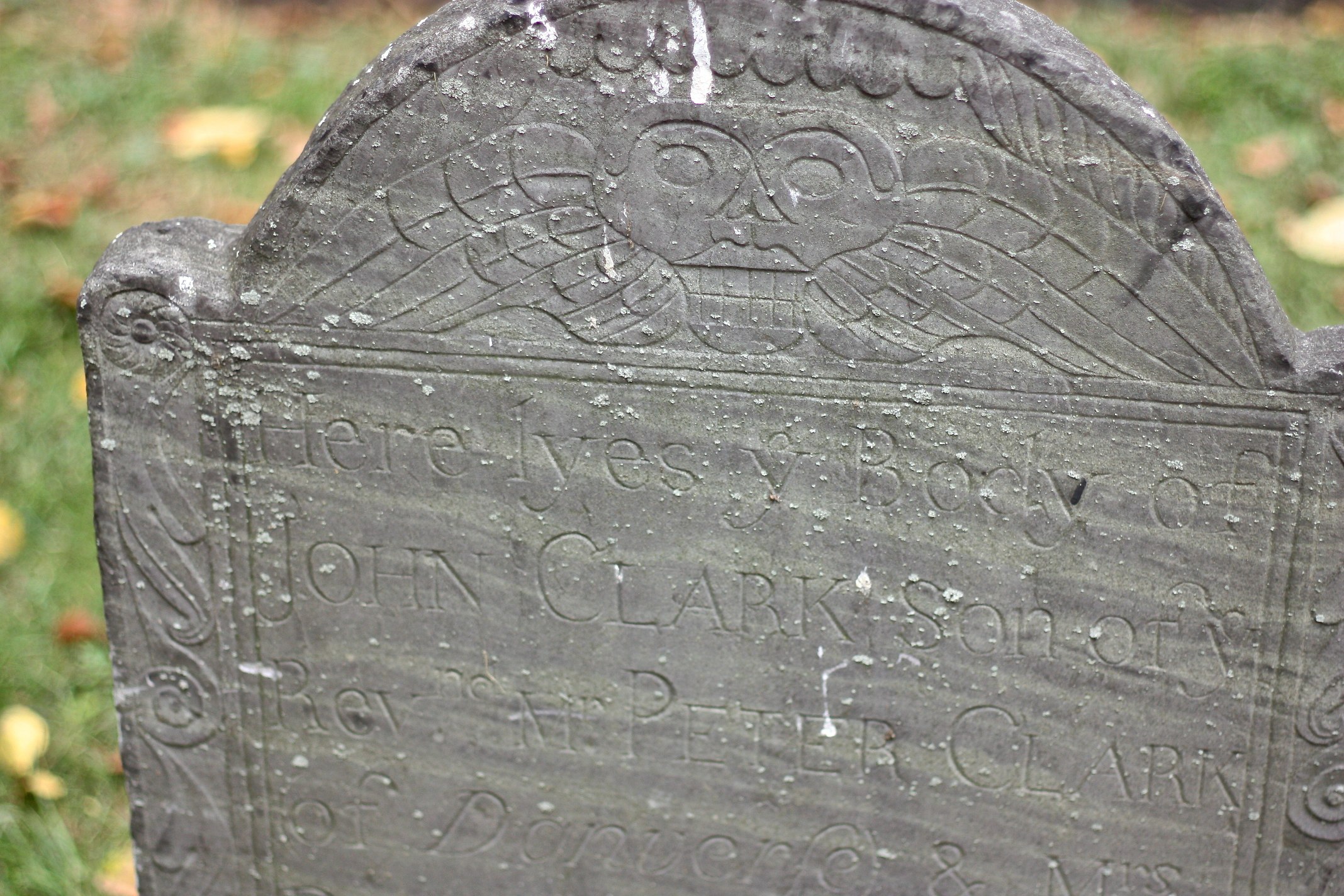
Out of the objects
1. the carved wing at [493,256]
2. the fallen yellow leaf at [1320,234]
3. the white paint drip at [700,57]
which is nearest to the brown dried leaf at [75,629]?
the carved wing at [493,256]

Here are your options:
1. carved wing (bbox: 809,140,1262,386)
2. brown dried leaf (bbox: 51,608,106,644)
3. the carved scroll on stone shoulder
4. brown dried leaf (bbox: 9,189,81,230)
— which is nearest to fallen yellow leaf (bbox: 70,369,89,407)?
brown dried leaf (bbox: 9,189,81,230)

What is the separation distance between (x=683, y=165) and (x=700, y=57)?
0.48 ft

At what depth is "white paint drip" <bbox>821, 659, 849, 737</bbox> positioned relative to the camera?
1.95 m

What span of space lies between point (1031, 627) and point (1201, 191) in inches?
27.3

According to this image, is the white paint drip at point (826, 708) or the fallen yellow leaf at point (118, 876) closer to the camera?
the white paint drip at point (826, 708)

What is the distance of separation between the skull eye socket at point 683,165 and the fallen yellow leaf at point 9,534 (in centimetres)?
230

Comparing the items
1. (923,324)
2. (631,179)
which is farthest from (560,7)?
(923,324)

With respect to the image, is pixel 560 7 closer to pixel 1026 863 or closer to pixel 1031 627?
pixel 1031 627

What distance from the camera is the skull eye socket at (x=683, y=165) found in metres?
1.67

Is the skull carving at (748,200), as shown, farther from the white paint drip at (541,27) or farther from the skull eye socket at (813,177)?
the white paint drip at (541,27)

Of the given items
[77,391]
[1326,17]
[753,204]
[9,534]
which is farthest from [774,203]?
[1326,17]

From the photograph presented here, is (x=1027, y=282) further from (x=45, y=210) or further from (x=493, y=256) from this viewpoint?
(x=45, y=210)

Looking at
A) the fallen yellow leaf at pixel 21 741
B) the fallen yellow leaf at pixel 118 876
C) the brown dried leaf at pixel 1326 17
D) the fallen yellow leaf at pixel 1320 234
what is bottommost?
the fallen yellow leaf at pixel 118 876

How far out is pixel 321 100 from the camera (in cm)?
447
